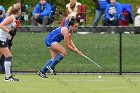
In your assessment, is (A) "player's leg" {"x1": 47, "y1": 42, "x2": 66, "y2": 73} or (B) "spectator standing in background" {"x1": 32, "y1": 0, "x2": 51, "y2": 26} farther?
(B) "spectator standing in background" {"x1": 32, "y1": 0, "x2": 51, "y2": 26}

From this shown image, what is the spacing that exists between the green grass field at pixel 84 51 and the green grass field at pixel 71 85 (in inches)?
97.2

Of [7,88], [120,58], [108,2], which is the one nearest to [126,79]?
[120,58]

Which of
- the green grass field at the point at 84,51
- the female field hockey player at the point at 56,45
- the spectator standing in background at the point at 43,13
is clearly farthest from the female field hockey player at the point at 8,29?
the spectator standing in background at the point at 43,13

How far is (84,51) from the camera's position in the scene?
2141cm

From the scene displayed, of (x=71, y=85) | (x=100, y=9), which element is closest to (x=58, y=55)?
(x=71, y=85)

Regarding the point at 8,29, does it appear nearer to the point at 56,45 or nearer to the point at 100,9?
the point at 56,45

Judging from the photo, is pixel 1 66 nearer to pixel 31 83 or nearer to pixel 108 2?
pixel 31 83

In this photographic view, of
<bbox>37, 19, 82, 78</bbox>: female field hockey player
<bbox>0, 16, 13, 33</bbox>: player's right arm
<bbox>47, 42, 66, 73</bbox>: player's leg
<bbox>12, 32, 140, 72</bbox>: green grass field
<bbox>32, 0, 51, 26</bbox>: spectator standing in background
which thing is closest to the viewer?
<bbox>0, 16, 13, 33</bbox>: player's right arm

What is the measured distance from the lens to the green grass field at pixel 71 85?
14.2 meters

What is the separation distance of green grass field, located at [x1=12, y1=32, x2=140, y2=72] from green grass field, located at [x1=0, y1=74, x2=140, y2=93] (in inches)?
97.2

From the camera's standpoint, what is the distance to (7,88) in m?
14.6

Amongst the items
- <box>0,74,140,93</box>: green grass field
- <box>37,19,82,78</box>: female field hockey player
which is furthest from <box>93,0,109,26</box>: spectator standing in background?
<box>37,19,82,78</box>: female field hockey player

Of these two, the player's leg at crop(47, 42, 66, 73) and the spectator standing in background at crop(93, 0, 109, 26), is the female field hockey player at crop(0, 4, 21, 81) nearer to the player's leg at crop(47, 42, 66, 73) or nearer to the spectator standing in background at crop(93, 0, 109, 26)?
the player's leg at crop(47, 42, 66, 73)

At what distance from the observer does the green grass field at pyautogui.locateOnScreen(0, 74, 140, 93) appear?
14.2m
